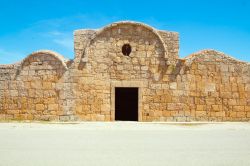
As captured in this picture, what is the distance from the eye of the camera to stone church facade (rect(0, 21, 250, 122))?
12531 mm

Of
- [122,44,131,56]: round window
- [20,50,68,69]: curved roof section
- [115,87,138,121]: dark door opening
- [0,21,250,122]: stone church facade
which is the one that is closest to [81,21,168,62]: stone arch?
[0,21,250,122]: stone church facade

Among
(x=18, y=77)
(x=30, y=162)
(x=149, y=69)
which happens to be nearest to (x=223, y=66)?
(x=149, y=69)

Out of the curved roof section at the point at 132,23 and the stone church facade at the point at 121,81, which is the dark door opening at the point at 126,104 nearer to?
the stone church facade at the point at 121,81

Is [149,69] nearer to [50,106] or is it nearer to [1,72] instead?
[50,106]

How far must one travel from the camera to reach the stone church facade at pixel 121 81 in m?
12.5

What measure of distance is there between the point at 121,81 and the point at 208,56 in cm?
387

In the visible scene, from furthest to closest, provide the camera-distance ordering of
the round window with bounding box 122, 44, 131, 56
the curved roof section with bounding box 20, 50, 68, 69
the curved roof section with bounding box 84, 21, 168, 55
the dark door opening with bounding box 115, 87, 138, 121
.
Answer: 1. the dark door opening with bounding box 115, 87, 138, 121
2. the round window with bounding box 122, 44, 131, 56
3. the curved roof section with bounding box 84, 21, 168, 55
4. the curved roof section with bounding box 20, 50, 68, 69

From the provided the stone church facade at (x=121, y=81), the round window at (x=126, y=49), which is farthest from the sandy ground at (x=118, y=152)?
the round window at (x=126, y=49)

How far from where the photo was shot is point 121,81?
1270 cm

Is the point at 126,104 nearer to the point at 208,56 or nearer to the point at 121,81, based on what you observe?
the point at 121,81

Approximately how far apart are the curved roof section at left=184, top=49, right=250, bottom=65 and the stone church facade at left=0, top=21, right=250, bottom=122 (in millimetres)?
41

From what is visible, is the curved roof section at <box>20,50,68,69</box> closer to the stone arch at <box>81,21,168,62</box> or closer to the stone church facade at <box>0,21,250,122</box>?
the stone church facade at <box>0,21,250,122</box>

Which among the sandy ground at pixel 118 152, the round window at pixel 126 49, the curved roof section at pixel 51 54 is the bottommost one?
the sandy ground at pixel 118 152

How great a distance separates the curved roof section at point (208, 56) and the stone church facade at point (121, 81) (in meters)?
0.04
